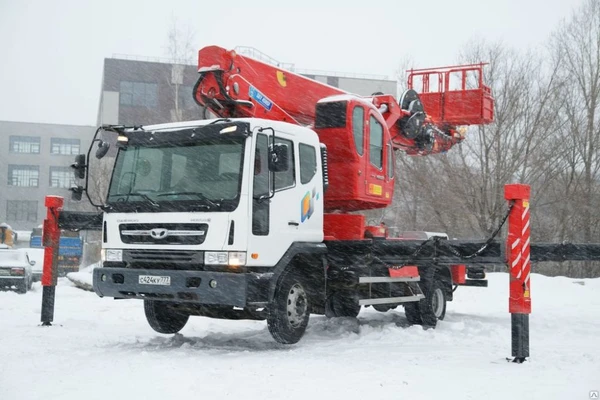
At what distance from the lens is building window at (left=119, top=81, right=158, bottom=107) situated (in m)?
51.4

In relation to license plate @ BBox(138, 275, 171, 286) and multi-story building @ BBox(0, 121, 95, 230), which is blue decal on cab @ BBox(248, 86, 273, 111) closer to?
license plate @ BBox(138, 275, 171, 286)

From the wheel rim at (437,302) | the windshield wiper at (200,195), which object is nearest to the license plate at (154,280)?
the windshield wiper at (200,195)

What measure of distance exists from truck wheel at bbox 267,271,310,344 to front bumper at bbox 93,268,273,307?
0.37 meters

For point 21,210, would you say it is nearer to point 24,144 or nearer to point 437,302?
point 24,144

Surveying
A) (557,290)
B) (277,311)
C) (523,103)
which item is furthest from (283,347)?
(523,103)

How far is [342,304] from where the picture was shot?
34.5ft

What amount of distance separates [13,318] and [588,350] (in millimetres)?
9464

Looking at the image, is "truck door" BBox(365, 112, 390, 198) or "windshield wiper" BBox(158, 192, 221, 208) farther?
"truck door" BBox(365, 112, 390, 198)

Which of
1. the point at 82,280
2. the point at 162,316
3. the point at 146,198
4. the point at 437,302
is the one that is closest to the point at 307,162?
the point at 146,198

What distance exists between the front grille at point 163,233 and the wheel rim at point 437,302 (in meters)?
5.63

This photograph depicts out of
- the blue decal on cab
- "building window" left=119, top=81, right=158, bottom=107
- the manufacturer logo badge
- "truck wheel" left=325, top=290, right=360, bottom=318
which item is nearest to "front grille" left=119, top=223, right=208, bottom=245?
the manufacturer logo badge

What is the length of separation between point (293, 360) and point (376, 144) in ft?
14.5

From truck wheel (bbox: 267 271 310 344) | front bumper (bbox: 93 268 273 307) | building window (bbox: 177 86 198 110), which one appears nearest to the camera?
front bumper (bbox: 93 268 273 307)

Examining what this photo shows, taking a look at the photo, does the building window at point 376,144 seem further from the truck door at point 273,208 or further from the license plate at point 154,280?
the license plate at point 154,280
